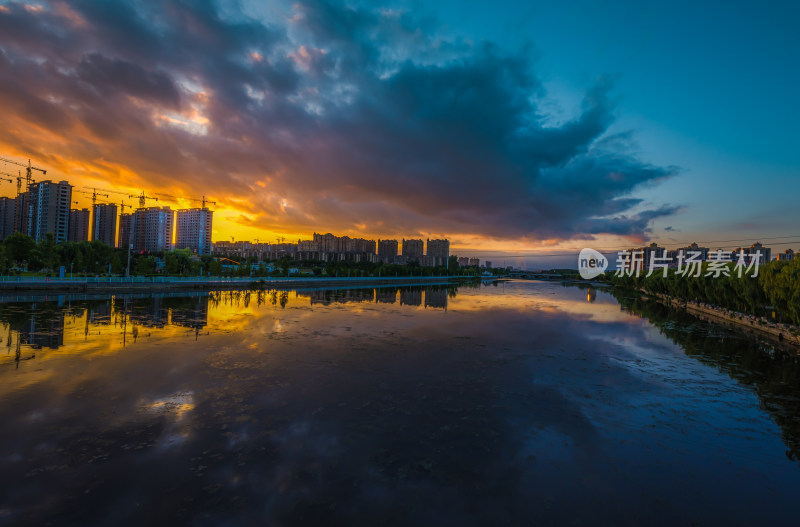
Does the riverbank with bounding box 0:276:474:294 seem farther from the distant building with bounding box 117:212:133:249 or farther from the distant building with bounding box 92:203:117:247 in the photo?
the distant building with bounding box 117:212:133:249

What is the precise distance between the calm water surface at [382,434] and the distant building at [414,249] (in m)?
160

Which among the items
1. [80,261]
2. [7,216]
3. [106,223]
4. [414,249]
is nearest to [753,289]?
[80,261]

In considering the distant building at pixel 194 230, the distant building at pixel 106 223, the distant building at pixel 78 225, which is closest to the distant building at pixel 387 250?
the distant building at pixel 194 230

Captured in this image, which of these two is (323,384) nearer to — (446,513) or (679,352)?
(446,513)

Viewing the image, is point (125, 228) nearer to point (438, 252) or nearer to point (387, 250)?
point (387, 250)

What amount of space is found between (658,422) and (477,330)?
453 inches

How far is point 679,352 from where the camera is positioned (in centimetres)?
1599

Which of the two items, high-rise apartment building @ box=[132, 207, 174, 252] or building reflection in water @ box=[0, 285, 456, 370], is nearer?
building reflection in water @ box=[0, 285, 456, 370]

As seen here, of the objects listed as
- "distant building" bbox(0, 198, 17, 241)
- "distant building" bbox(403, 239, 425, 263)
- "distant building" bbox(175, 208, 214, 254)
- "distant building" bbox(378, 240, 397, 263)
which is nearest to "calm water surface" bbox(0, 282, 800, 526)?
"distant building" bbox(0, 198, 17, 241)

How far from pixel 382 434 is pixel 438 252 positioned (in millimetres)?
173498

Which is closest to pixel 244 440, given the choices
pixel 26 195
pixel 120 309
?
pixel 120 309

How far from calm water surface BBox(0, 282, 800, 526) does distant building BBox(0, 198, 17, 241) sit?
327ft

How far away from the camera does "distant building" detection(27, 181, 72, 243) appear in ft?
249

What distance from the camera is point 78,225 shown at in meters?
93.4
